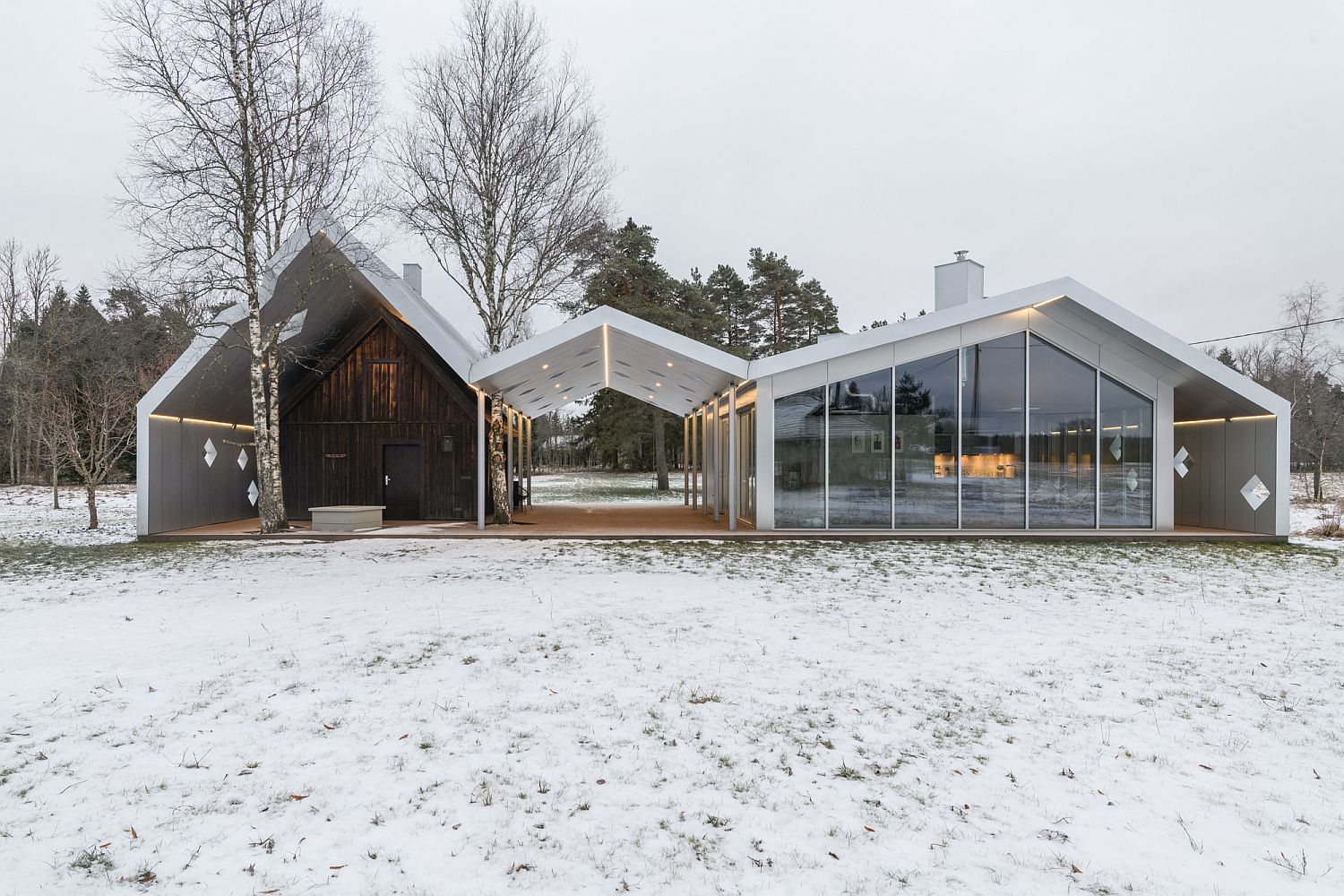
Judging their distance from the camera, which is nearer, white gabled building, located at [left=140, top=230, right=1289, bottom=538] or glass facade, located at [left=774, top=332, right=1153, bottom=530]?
white gabled building, located at [left=140, top=230, right=1289, bottom=538]

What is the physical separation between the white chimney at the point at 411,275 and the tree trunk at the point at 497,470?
17.2 ft

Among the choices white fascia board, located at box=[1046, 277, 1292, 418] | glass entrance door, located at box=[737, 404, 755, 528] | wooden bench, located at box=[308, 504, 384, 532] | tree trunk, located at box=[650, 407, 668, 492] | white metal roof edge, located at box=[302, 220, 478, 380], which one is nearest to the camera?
white fascia board, located at box=[1046, 277, 1292, 418]

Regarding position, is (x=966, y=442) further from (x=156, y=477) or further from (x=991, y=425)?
(x=156, y=477)

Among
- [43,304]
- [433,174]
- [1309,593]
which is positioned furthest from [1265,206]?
[43,304]

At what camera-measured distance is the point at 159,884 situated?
2.40 meters

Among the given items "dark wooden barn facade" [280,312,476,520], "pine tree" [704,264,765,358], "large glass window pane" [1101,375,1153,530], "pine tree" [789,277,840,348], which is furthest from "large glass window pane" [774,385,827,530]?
"pine tree" [704,264,765,358]

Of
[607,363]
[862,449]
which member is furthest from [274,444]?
[862,449]

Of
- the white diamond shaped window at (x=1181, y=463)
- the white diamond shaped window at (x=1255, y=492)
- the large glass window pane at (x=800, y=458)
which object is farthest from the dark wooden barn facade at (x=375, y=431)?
the white diamond shaped window at (x=1255, y=492)

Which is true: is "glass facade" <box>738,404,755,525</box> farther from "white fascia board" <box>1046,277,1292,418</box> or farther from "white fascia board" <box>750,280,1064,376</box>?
"white fascia board" <box>1046,277,1292,418</box>

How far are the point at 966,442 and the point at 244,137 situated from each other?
521 inches

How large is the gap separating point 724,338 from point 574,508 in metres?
23.6

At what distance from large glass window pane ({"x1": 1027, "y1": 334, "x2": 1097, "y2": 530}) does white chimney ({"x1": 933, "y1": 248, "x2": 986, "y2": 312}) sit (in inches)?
62.5

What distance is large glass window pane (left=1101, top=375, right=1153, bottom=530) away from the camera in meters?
12.4

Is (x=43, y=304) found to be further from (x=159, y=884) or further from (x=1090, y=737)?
(x=1090, y=737)
